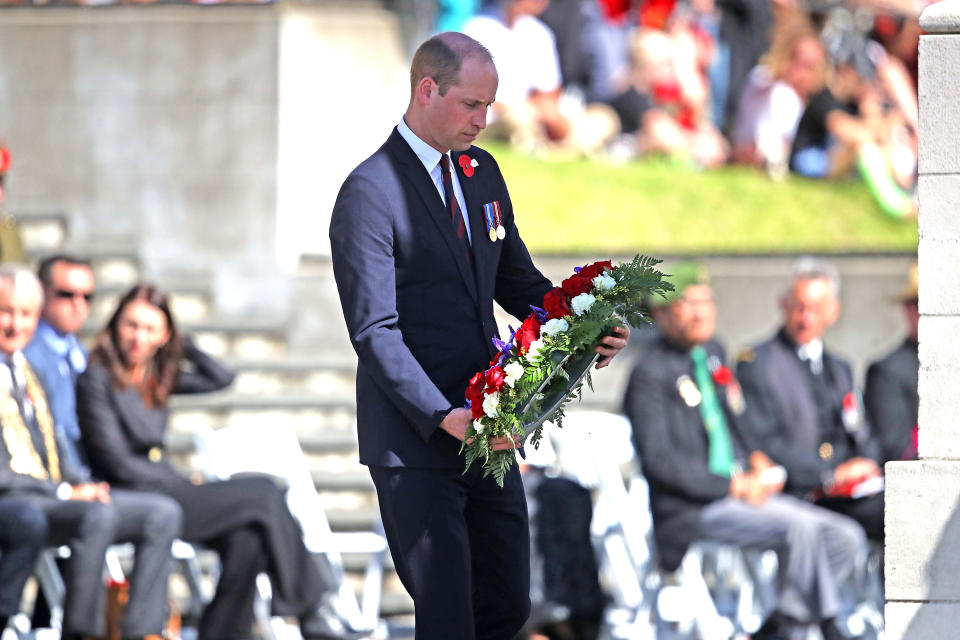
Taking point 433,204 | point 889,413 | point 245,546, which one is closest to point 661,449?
point 889,413

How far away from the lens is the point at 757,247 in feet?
41.5

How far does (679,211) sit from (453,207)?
7.89m

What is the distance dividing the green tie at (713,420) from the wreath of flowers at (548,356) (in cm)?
407

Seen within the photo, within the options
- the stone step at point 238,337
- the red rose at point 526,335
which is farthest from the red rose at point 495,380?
the stone step at point 238,337

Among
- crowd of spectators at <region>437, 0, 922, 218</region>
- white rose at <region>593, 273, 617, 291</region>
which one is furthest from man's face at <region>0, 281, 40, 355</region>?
crowd of spectators at <region>437, 0, 922, 218</region>

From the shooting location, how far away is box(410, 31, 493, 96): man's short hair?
520 cm

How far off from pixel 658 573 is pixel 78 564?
113 inches

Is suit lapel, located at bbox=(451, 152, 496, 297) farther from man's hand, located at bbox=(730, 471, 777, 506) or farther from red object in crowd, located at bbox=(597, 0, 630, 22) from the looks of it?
red object in crowd, located at bbox=(597, 0, 630, 22)

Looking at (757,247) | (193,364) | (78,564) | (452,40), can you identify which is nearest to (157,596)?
(78,564)

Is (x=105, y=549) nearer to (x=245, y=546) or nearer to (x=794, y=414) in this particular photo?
(x=245, y=546)

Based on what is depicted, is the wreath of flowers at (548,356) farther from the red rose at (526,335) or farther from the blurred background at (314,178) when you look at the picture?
the blurred background at (314,178)

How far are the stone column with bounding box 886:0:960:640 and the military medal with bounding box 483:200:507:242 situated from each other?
127 centimetres

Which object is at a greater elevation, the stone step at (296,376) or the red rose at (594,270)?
the red rose at (594,270)

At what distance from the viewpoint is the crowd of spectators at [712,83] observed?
1402cm
